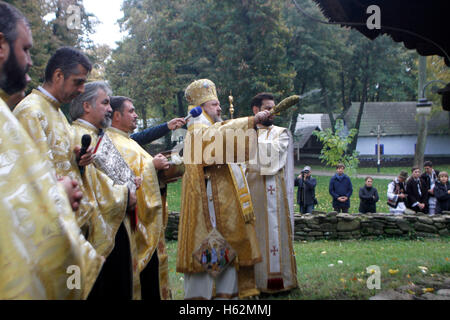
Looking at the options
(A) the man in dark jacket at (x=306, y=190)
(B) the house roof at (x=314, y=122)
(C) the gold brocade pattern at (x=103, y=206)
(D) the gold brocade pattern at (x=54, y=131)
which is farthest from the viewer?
(B) the house roof at (x=314, y=122)

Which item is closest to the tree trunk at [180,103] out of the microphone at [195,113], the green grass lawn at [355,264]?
the green grass lawn at [355,264]

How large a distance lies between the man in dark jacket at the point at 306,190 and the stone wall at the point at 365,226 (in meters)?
1.47

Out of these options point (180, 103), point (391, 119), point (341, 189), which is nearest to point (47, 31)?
point (180, 103)

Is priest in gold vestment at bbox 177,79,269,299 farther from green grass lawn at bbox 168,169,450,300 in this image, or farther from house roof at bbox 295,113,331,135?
house roof at bbox 295,113,331,135

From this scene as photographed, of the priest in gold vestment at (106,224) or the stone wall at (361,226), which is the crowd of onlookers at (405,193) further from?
the priest in gold vestment at (106,224)

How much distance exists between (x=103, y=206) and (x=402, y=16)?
3.90 meters

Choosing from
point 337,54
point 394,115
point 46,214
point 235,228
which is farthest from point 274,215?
point 394,115

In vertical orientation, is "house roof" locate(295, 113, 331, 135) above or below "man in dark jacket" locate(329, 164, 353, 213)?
above

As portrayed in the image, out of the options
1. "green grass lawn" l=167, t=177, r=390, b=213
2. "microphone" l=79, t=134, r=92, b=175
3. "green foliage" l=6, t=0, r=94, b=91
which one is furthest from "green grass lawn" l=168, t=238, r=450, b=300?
"green foliage" l=6, t=0, r=94, b=91

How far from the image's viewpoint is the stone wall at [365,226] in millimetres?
9531

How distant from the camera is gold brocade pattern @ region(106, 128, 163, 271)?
336 centimetres

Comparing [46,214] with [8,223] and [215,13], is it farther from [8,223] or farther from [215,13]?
[215,13]

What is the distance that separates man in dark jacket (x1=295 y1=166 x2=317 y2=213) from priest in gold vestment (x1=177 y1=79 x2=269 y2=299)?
6.93 metres

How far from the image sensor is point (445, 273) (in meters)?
5.53
